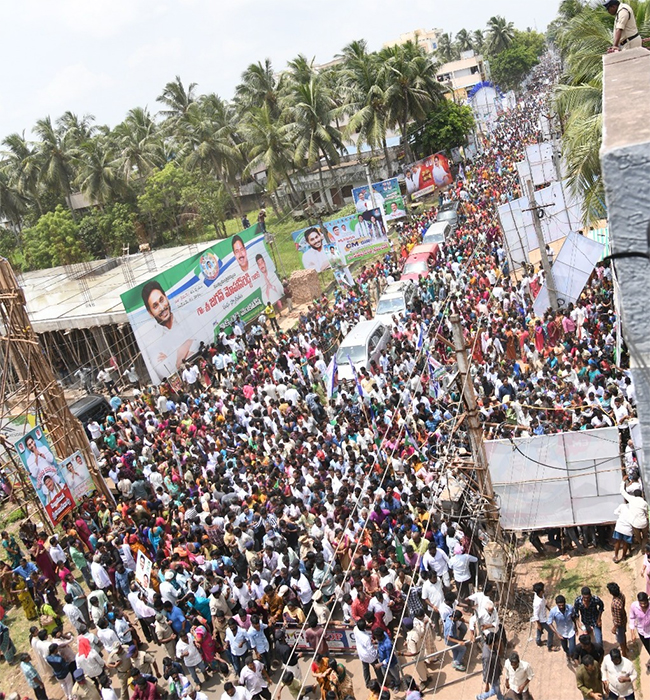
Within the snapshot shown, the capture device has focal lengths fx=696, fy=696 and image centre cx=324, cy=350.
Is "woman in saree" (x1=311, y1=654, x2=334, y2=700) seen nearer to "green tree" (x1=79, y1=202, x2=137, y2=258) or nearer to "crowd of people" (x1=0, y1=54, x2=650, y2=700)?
"crowd of people" (x1=0, y1=54, x2=650, y2=700)

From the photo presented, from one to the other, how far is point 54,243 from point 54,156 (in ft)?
36.4

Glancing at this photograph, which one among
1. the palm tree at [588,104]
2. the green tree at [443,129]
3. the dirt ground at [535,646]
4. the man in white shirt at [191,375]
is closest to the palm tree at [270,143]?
the green tree at [443,129]

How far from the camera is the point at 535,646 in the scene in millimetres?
8516

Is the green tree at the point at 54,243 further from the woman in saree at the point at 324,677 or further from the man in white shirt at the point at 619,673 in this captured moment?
the man in white shirt at the point at 619,673

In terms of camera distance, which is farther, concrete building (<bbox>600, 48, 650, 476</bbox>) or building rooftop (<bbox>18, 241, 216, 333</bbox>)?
building rooftop (<bbox>18, 241, 216, 333</bbox>)

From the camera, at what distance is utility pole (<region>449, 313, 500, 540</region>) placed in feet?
26.4

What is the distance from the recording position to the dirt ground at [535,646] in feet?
26.1

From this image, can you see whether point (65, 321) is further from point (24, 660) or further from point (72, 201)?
point (72, 201)

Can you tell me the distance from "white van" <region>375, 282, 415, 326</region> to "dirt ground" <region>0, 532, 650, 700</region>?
10829 millimetres

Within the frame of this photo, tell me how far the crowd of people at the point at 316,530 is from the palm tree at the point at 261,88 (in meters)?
28.4

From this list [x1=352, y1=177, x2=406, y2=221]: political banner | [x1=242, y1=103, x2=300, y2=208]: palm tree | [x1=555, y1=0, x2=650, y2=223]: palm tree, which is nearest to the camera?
[x1=555, y1=0, x2=650, y2=223]: palm tree

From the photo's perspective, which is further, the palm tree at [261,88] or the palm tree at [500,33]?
the palm tree at [500,33]

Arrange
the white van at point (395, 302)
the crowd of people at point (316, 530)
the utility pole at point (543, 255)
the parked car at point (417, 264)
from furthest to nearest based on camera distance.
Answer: the parked car at point (417, 264) → the white van at point (395, 302) → the utility pole at point (543, 255) → the crowd of people at point (316, 530)

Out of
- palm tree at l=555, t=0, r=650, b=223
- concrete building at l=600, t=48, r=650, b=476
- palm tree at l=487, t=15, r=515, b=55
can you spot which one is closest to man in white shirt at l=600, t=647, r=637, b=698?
concrete building at l=600, t=48, r=650, b=476
